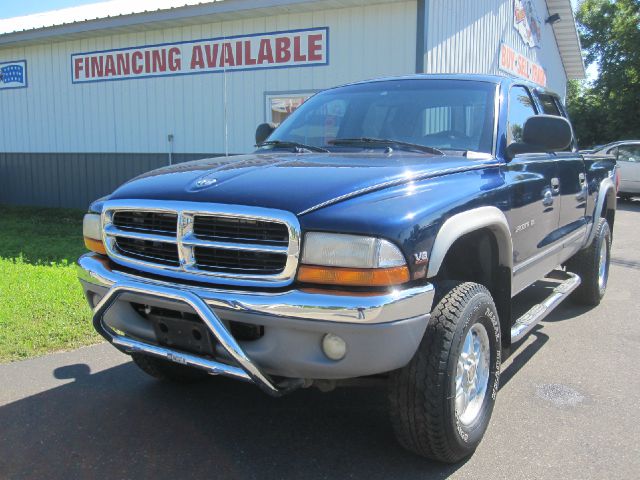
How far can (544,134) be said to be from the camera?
3322 mm

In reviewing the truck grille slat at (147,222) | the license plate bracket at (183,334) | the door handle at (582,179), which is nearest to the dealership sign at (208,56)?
the door handle at (582,179)

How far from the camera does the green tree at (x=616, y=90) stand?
2739 centimetres

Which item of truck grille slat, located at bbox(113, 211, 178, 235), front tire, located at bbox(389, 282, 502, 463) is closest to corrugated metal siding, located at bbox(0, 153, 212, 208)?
truck grille slat, located at bbox(113, 211, 178, 235)

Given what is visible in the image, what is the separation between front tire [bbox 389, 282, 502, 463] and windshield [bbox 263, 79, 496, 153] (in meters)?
1.09

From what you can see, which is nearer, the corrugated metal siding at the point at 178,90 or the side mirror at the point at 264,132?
the side mirror at the point at 264,132

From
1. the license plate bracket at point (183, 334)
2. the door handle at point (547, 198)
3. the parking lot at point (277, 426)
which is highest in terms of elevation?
the door handle at point (547, 198)

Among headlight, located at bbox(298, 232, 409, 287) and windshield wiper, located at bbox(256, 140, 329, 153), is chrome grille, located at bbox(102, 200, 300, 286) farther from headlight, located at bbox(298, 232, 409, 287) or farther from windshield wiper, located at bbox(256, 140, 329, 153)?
windshield wiper, located at bbox(256, 140, 329, 153)

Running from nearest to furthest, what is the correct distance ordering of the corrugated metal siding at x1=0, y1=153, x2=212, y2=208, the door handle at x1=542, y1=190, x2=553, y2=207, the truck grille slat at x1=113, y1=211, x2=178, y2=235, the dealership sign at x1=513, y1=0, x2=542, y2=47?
1. the truck grille slat at x1=113, y1=211, x2=178, y2=235
2. the door handle at x1=542, y1=190, x2=553, y2=207
3. the corrugated metal siding at x1=0, y1=153, x2=212, y2=208
4. the dealership sign at x1=513, y1=0, x2=542, y2=47

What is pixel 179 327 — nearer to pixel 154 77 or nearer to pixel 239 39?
pixel 239 39

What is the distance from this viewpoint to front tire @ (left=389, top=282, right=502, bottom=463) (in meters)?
2.54

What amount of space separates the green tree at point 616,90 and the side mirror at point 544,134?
2715cm

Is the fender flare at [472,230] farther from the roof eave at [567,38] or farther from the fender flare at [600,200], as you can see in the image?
the roof eave at [567,38]

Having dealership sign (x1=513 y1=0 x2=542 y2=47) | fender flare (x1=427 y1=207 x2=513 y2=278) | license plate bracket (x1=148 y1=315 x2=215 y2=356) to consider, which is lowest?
license plate bracket (x1=148 y1=315 x2=215 y2=356)

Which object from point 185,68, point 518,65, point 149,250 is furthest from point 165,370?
point 518,65
